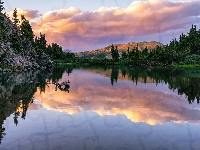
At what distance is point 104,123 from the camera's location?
2569 centimetres

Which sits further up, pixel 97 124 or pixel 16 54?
pixel 16 54

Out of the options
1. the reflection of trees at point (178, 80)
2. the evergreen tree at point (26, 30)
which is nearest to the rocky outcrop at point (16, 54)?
the evergreen tree at point (26, 30)

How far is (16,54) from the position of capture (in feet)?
389

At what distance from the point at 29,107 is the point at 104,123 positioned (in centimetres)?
1257

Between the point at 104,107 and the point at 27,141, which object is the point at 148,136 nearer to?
the point at 27,141

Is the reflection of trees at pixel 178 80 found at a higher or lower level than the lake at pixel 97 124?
higher

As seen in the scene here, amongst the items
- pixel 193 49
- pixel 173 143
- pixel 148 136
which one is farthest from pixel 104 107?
pixel 193 49

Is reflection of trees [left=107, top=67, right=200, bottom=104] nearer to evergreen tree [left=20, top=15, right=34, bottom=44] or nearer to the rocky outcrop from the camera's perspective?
the rocky outcrop

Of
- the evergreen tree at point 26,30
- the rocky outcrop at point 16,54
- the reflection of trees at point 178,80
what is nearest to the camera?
the reflection of trees at point 178,80

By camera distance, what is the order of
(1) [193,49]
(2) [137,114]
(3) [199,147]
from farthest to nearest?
(1) [193,49] < (2) [137,114] < (3) [199,147]

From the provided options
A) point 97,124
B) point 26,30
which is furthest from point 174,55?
point 97,124

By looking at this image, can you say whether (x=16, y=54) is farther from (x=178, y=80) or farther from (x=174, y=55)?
(x=174, y=55)

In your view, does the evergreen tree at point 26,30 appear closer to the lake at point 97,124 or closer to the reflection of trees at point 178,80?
the reflection of trees at point 178,80

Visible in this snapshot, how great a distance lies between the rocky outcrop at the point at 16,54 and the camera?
10250cm
